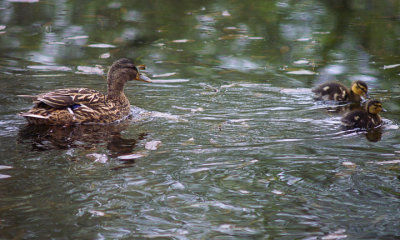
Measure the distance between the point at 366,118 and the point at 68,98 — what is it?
3.10 metres

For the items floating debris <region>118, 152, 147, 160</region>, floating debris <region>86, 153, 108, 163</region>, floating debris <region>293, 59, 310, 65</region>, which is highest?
floating debris <region>293, 59, 310, 65</region>

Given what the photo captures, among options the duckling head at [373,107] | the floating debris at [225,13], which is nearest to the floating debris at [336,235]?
the duckling head at [373,107]

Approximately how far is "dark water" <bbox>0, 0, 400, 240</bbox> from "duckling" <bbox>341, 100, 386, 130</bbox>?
0.14m

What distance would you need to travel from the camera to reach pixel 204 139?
17.3 ft

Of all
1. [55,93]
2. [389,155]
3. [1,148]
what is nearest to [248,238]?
[389,155]

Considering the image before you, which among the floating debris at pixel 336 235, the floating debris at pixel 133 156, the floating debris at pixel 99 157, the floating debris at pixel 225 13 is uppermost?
the floating debris at pixel 225 13

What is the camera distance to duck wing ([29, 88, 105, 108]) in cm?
589

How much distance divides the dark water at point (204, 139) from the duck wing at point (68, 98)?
0.33 metres

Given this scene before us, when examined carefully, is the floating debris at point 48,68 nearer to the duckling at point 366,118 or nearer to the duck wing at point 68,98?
the duck wing at point 68,98

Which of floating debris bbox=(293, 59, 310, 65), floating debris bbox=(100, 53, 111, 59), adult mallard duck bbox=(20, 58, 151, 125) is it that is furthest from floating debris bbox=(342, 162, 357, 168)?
floating debris bbox=(100, 53, 111, 59)

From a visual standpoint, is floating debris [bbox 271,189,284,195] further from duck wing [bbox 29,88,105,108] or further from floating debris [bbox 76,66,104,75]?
floating debris [bbox 76,66,104,75]

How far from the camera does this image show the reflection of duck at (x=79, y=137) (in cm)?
512

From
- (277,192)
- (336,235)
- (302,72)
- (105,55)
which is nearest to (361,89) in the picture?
(302,72)

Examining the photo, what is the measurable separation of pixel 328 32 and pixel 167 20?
9.93 feet
